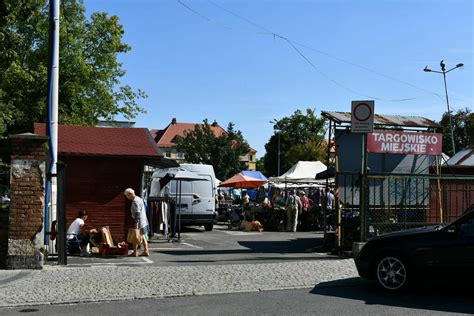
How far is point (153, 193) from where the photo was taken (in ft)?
73.2

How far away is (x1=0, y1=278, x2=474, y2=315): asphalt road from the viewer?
766 cm

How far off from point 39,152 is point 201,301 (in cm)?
457

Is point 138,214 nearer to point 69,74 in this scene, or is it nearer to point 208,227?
point 208,227

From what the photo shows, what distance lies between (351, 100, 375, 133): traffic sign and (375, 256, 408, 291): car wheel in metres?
4.08

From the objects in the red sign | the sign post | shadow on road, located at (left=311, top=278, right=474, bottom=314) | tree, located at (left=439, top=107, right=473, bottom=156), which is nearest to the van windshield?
the red sign

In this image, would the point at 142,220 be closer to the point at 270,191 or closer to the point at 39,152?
the point at 39,152

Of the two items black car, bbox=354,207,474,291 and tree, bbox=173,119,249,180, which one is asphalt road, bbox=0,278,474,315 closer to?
black car, bbox=354,207,474,291

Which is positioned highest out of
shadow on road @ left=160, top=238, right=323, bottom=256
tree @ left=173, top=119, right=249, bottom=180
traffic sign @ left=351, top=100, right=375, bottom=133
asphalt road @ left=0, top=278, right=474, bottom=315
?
tree @ left=173, top=119, right=249, bottom=180

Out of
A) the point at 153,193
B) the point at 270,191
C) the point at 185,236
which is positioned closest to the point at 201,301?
the point at 185,236

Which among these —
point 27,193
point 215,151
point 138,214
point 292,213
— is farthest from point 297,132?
point 27,193

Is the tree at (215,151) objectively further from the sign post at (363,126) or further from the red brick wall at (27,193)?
the red brick wall at (27,193)

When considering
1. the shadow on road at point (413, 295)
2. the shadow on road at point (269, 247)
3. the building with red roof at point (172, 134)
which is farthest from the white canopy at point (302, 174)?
the building with red roof at point (172, 134)

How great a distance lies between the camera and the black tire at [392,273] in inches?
352

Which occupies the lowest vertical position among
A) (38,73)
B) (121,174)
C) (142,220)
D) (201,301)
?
(201,301)
